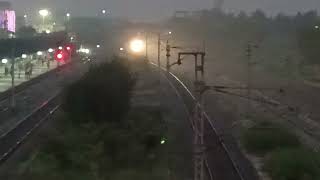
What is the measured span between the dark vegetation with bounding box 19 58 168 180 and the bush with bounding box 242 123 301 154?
4.85 meters

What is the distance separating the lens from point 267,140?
3616 cm

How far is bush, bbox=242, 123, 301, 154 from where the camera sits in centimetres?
3553

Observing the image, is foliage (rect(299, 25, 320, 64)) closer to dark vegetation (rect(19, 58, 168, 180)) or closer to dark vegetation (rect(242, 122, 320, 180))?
dark vegetation (rect(19, 58, 168, 180))

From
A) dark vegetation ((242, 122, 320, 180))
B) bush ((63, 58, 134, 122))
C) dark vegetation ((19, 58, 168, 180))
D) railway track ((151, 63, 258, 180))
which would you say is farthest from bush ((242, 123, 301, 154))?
bush ((63, 58, 134, 122))

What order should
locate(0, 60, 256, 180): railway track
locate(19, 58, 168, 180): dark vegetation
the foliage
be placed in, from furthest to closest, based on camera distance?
the foliage < locate(0, 60, 256, 180): railway track < locate(19, 58, 168, 180): dark vegetation

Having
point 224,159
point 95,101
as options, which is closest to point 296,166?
point 224,159

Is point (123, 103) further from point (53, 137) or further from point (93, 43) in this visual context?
point (93, 43)

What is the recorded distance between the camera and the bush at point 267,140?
35.5m

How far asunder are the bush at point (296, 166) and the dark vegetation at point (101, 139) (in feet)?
15.6

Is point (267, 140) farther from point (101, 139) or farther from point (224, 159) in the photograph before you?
point (101, 139)

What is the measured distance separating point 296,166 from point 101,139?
9.40 m

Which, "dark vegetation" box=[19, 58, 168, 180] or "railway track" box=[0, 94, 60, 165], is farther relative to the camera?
"railway track" box=[0, 94, 60, 165]

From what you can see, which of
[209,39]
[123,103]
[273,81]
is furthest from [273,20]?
[123,103]

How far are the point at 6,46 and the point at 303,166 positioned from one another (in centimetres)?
4022
